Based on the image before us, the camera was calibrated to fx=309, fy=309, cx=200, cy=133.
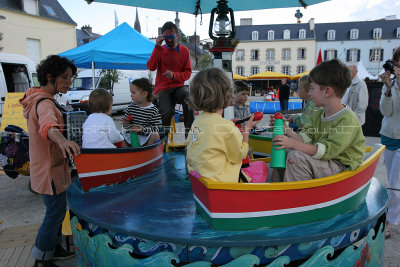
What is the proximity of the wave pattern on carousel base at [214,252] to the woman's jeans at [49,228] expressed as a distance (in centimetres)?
38

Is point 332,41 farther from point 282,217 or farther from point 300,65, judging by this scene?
point 282,217

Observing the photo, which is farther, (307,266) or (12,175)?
(12,175)

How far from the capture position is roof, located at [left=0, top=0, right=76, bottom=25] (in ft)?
61.3

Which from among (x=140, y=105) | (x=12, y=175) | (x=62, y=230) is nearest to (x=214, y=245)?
(x=62, y=230)

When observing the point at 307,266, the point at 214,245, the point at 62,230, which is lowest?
the point at 62,230

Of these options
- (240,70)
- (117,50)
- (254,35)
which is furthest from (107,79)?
(254,35)

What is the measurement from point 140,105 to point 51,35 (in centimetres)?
2015

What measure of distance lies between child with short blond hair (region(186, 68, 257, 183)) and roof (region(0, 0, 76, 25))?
20888 millimetres

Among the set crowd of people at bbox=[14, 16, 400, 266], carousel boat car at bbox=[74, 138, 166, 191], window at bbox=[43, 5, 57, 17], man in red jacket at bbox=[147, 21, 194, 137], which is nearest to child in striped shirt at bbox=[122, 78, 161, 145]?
crowd of people at bbox=[14, 16, 400, 266]

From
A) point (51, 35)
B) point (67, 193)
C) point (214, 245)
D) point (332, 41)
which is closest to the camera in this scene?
point (214, 245)

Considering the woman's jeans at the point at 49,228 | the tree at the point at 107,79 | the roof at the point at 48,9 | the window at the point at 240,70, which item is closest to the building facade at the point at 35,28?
the roof at the point at 48,9

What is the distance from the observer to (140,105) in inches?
138

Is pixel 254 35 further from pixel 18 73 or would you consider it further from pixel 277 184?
pixel 277 184

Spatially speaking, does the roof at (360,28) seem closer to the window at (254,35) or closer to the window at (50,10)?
the window at (254,35)
